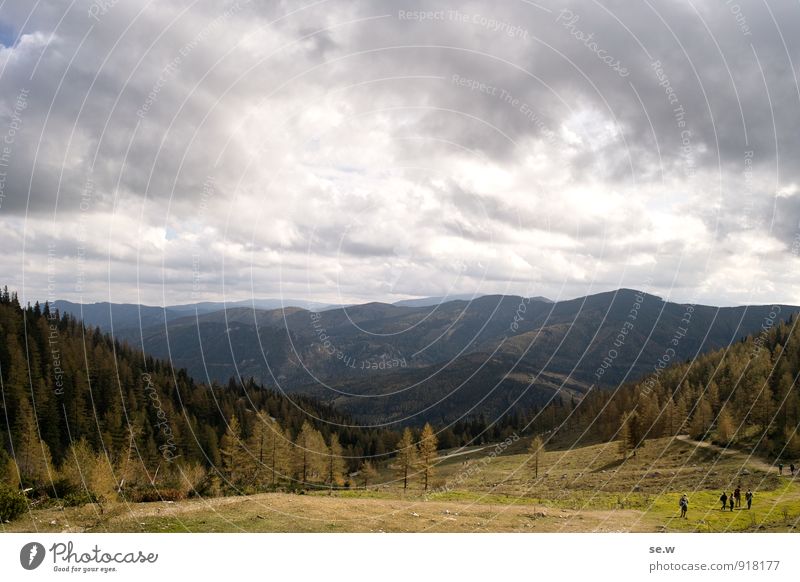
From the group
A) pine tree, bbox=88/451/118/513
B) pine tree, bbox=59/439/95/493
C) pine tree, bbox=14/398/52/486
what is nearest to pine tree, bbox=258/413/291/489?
pine tree, bbox=88/451/118/513

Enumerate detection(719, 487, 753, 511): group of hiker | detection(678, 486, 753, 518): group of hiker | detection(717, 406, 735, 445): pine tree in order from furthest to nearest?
detection(717, 406, 735, 445): pine tree
detection(719, 487, 753, 511): group of hiker
detection(678, 486, 753, 518): group of hiker

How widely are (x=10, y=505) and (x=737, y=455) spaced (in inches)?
3625

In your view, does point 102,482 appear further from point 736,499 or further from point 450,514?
point 736,499

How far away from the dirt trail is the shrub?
79650 mm

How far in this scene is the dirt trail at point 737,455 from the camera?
6878cm

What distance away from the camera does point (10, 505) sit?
2886cm

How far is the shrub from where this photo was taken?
2847 cm

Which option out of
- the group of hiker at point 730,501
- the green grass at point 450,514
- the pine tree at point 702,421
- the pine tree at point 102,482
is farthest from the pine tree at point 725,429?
the pine tree at point 102,482

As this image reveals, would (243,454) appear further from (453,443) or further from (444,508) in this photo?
(453,443)

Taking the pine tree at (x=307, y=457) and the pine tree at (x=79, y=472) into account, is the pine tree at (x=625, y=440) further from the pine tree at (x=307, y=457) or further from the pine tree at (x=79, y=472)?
the pine tree at (x=79, y=472)

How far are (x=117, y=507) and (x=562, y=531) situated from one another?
28.6 meters

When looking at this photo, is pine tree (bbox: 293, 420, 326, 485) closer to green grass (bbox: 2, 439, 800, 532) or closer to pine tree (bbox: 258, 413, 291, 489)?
pine tree (bbox: 258, 413, 291, 489)

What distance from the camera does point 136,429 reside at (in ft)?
275
